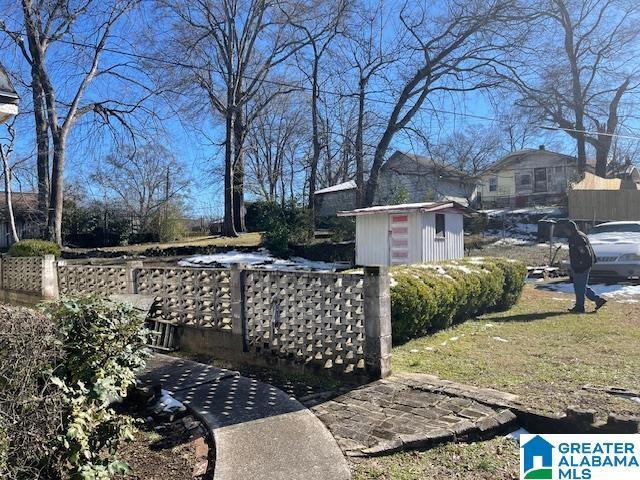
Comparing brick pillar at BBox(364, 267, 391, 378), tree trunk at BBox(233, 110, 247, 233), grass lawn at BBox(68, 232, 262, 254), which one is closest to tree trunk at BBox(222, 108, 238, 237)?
grass lawn at BBox(68, 232, 262, 254)

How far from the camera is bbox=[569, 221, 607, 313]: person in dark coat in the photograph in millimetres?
8927

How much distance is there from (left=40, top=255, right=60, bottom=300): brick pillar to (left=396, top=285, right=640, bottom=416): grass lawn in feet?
29.3

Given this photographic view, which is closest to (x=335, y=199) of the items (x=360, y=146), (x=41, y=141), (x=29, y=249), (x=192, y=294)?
(x=360, y=146)

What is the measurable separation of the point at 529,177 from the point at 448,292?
1518 inches

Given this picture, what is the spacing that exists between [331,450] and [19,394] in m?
2.04

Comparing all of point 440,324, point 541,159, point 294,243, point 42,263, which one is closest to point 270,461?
point 440,324

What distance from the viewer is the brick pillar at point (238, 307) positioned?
20.4ft

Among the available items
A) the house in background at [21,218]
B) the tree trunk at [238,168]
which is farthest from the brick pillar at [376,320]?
the house in background at [21,218]

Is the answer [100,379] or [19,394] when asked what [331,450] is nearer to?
[100,379]

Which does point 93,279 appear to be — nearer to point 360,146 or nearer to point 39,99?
point 39,99

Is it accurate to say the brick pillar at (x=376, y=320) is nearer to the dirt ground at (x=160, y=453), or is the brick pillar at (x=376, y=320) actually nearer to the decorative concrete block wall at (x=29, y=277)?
the dirt ground at (x=160, y=453)

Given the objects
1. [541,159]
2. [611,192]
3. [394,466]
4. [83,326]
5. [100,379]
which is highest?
[541,159]

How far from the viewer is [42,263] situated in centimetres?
1145

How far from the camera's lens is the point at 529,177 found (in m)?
41.8
